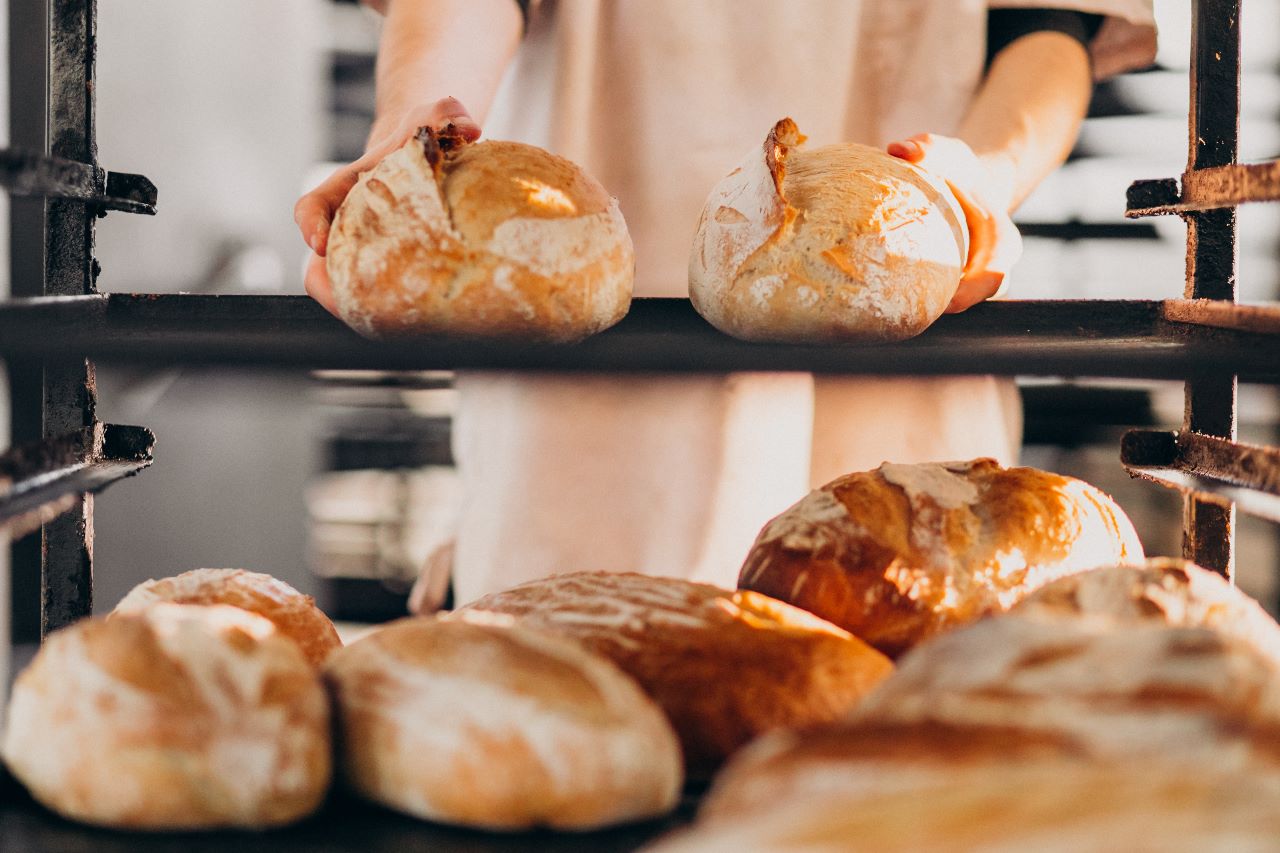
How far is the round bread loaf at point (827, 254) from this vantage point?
91 centimetres

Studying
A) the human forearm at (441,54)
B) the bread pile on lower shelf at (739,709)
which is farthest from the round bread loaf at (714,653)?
the human forearm at (441,54)

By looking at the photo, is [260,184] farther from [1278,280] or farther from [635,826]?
[635,826]

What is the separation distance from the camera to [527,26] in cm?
155

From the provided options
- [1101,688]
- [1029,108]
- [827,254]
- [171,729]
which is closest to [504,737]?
[171,729]

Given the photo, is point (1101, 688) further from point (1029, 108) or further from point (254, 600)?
point (1029, 108)

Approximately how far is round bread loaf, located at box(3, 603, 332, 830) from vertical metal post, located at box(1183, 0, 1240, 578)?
72 centimetres

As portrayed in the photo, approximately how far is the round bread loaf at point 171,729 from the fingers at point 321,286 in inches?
16.1

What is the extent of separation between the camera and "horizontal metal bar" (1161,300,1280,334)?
0.74 meters

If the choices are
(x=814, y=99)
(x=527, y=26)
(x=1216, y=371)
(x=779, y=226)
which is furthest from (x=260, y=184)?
(x=1216, y=371)

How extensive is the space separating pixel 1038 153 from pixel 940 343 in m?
0.68

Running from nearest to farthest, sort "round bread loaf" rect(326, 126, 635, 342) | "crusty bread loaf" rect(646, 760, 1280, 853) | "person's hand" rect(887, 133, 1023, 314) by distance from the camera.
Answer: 1. "crusty bread loaf" rect(646, 760, 1280, 853)
2. "round bread loaf" rect(326, 126, 635, 342)
3. "person's hand" rect(887, 133, 1023, 314)

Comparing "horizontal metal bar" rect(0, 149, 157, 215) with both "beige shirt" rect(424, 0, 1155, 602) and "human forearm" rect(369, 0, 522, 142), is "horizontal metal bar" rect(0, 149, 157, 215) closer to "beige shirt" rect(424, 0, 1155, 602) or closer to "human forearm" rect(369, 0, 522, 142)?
"human forearm" rect(369, 0, 522, 142)

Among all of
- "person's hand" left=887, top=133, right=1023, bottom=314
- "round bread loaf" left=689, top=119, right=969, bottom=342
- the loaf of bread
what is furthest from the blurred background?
the loaf of bread

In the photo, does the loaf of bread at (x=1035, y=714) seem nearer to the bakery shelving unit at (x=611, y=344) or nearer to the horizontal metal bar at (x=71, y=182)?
the bakery shelving unit at (x=611, y=344)
